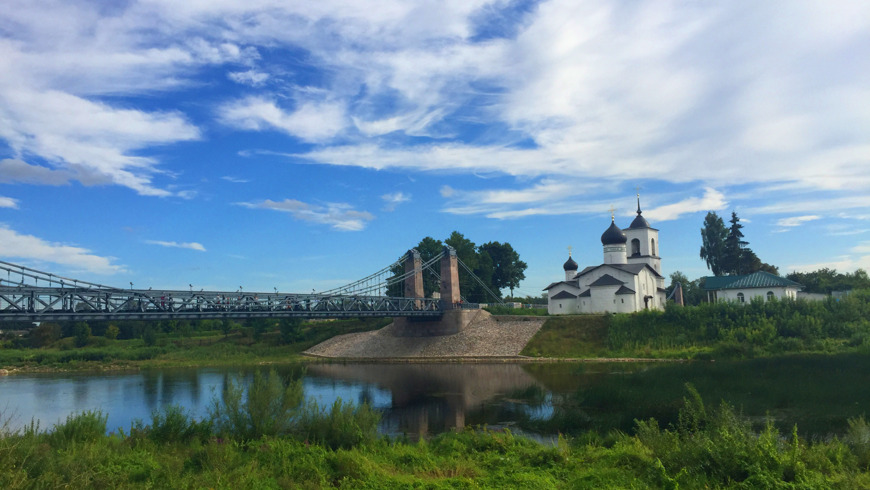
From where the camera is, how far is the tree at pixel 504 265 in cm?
7469

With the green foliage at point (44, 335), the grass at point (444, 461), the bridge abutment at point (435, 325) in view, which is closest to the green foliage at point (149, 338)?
the green foliage at point (44, 335)

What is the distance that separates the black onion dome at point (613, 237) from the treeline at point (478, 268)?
53.7 ft

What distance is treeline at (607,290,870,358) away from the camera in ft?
112

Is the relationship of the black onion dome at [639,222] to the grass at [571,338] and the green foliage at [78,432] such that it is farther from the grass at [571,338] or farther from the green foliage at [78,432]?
the green foliage at [78,432]

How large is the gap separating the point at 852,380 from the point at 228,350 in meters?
50.0

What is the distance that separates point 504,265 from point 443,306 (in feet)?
69.5

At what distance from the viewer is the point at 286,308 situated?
139 ft

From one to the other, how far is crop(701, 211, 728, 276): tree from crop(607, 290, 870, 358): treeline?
2876cm

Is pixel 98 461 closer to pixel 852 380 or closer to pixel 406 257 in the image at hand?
pixel 852 380

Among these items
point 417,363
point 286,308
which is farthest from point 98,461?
point 417,363

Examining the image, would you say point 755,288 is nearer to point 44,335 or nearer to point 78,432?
point 78,432


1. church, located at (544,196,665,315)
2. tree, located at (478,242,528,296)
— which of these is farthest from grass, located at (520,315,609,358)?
tree, located at (478,242,528,296)

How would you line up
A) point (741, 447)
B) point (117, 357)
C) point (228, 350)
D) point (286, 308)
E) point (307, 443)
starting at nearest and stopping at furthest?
point (741, 447)
point (307, 443)
point (286, 308)
point (117, 357)
point (228, 350)

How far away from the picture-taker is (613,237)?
2195 inches
